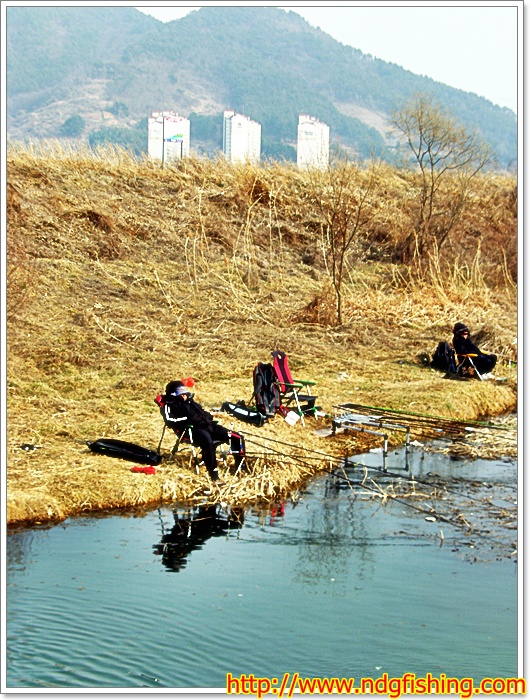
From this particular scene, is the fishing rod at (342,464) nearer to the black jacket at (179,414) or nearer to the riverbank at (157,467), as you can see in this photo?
the riverbank at (157,467)

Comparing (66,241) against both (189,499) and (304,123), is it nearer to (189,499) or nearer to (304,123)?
(189,499)

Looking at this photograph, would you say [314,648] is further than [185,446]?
No

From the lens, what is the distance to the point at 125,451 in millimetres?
9836

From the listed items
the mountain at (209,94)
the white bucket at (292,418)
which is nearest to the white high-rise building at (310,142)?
the white bucket at (292,418)

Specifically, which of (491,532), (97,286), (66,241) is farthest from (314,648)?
(66,241)

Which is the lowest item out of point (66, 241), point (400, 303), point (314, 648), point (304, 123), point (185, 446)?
point (314, 648)

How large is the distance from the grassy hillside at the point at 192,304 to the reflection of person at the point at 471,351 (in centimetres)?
34

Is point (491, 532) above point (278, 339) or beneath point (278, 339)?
beneath

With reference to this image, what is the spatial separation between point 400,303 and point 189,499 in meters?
10.8

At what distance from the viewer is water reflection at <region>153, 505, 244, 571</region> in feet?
26.8

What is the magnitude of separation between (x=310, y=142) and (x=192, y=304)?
2083 centimetres

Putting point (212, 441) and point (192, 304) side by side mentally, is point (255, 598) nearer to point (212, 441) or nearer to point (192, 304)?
point (212, 441)

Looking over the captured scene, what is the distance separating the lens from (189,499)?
9.40 m

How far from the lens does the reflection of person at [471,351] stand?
1456cm
